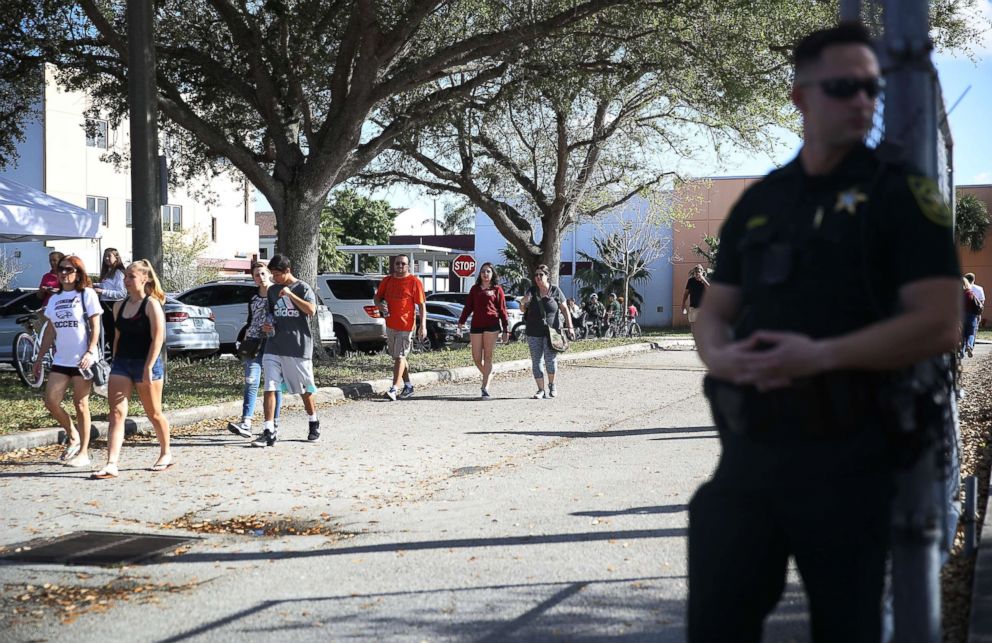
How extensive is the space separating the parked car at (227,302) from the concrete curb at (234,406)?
530 cm

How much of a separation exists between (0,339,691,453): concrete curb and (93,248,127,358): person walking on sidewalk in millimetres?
1813

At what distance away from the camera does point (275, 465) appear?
9.20 meters

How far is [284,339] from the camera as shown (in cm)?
1034

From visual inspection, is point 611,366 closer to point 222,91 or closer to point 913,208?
point 222,91

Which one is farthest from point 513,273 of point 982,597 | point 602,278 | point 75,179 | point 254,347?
point 982,597

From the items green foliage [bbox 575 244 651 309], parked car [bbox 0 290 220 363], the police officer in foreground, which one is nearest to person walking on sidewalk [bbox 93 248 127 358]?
parked car [bbox 0 290 220 363]

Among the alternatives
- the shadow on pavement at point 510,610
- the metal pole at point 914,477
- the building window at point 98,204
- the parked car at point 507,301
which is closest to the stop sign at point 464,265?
the parked car at point 507,301

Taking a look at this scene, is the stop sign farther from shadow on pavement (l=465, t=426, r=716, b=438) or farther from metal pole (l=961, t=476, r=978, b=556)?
metal pole (l=961, t=476, r=978, b=556)

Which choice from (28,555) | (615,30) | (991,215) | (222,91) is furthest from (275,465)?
(991,215)

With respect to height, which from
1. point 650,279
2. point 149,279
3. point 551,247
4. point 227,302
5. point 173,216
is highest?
point 173,216

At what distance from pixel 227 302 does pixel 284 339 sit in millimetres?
13569

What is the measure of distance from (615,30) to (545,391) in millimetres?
6022

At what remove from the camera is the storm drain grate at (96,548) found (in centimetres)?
Result: 597

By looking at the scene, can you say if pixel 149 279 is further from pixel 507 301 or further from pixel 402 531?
pixel 507 301
